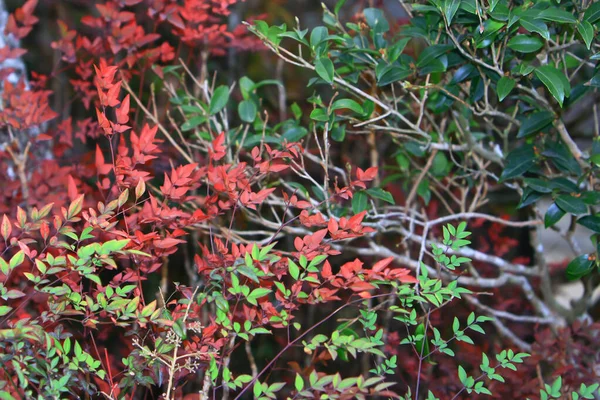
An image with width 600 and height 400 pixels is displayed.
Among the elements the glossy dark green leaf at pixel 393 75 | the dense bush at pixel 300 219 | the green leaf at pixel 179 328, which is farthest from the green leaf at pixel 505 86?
the green leaf at pixel 179 328

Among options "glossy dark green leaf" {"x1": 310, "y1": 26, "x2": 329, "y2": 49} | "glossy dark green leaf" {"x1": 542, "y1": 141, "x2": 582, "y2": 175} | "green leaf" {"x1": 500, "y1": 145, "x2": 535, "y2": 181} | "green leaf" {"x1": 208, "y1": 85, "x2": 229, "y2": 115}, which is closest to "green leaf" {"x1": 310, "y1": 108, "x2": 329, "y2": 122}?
"glossy dark green leaf" {"x1": 310, "y1": 26, "x2": 329, "y2": 49}

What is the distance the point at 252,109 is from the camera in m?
1.87

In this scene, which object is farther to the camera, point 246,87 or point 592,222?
point 246,87

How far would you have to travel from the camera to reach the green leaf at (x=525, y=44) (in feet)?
4.80

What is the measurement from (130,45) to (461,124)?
107 cm

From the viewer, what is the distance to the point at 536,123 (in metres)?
1.62

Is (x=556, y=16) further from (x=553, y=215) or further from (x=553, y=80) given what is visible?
(x=553, y=215)

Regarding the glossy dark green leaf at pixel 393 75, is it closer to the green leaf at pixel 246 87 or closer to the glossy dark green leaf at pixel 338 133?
the glossy dark green leaf at pixel 338 133

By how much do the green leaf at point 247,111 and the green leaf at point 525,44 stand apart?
0.75m

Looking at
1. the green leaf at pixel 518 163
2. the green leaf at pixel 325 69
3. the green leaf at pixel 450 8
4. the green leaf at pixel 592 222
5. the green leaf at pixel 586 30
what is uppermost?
the green leaf at pixel 450 8

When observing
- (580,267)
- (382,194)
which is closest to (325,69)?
(382,194)

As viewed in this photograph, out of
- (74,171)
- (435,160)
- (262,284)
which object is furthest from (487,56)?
(74,171)

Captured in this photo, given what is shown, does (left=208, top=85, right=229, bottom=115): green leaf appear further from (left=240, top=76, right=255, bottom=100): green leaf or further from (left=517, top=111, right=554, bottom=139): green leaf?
(left=517, top=111, right=554, bottom=139): green leaf

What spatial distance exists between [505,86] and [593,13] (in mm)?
238
